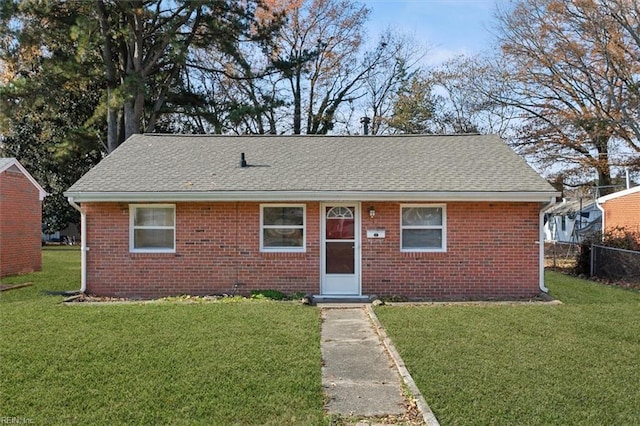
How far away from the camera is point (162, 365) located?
5859 millimetres

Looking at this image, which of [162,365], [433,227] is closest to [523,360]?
[162,365]

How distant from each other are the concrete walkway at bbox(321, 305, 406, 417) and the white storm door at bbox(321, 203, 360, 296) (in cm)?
261

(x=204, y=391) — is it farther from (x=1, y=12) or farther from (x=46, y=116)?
(x=46, y=116)

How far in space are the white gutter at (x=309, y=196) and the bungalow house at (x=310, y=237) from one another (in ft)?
0.09

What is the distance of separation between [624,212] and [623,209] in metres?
0.17

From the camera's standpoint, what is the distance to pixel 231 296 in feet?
36.0

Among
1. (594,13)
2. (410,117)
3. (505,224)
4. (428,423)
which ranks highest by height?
(594,13)

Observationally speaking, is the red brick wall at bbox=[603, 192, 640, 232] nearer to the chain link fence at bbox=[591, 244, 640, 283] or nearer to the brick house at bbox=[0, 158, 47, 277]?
the chain link fence at bbox=[591, 244, 640, 283]

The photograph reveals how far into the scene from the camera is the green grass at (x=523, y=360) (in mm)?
4645

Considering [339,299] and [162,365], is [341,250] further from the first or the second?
[162,365]

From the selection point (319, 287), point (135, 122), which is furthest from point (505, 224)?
point (135, 122)

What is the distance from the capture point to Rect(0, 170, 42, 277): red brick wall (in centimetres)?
1522

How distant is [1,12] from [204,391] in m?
22.8

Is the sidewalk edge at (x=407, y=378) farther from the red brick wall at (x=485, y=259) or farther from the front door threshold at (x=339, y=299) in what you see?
the red brick wall at (x=485, y=259)
